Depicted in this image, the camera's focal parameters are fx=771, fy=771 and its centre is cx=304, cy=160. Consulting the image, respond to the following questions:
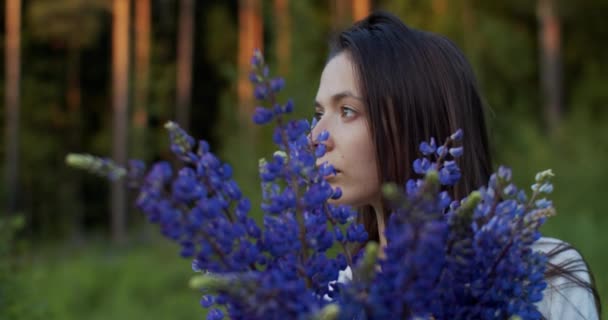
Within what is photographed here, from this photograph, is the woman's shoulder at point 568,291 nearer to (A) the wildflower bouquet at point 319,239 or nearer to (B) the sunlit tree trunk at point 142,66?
(A) the wildflower bouquet at point 319,239

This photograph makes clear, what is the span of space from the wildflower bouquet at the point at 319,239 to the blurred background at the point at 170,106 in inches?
42.9

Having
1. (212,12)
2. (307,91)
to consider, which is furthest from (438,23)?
(212,12)

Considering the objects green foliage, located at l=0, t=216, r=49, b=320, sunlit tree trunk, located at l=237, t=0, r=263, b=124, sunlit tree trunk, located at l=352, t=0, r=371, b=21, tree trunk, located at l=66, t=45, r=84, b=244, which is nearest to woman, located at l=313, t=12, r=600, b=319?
green foliage, located at l=0, t=216, r=49, b=320

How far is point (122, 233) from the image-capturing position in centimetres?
2331

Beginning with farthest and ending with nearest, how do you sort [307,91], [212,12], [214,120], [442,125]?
1. [214,120]
2. [212,12]
3. [307,91]
4. [442,125]

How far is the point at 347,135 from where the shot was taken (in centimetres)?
147

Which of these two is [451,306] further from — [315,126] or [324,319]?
[315,126]

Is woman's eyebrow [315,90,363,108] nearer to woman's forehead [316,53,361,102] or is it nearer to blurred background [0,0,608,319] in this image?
woman's forehead [316,53,361,102]

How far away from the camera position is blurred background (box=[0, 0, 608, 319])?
11555mm

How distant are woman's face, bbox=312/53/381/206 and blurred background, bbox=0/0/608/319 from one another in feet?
1.64

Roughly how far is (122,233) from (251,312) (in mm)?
23223

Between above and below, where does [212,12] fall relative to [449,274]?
above

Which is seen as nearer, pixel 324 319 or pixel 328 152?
pixel 324 319

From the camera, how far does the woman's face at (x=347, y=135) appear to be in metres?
1.47
